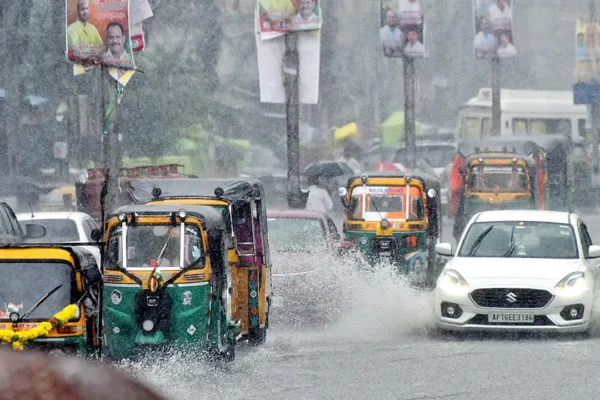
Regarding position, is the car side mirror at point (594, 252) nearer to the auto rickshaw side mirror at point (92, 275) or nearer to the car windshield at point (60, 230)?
the auto rickshaw side mirror at point (92, 275)

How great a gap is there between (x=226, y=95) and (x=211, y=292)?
47.6 meters

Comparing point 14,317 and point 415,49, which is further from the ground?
point 415,49

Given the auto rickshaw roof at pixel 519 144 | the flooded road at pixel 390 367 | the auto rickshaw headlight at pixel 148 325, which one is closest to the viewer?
the flooded road at pixel 390 367

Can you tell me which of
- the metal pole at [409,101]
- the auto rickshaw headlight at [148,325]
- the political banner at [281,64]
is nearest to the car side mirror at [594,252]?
the auto rickshaw headlight at [148,325]

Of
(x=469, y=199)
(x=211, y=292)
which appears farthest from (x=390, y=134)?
(x=211, y=292)

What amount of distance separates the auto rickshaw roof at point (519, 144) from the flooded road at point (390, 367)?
1741cm

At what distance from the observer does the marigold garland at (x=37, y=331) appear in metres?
8.66

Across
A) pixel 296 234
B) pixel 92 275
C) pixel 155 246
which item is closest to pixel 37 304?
pixel 92 275

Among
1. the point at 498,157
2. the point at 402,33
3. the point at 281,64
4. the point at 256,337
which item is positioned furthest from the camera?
the point at 402,33

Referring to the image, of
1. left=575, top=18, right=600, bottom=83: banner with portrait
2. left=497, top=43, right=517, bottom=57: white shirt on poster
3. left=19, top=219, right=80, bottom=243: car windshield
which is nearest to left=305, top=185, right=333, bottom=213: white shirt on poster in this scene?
left=19, top=219, right=80, bottom=243: car windshield

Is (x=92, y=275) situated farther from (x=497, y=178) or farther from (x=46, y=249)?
(x=497, y=178)

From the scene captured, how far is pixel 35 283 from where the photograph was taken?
31.5 ft

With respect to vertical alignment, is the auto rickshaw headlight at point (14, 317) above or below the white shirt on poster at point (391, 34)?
below

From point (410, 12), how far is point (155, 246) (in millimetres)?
21360
